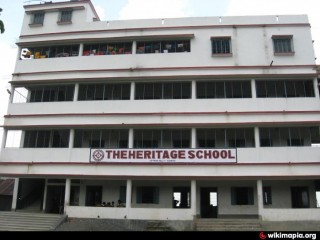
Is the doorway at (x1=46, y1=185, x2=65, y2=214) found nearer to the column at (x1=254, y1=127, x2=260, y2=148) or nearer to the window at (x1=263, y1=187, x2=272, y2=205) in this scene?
the column at (x1=254, y1=127, x2=260, y2=148)

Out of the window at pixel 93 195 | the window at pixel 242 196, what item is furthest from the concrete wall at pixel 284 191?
the window at pixel 93 195

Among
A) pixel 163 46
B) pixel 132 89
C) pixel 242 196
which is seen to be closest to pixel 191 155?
pixel 242 196

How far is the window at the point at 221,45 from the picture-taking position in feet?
79.3

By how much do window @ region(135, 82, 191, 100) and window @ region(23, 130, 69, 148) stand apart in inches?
246

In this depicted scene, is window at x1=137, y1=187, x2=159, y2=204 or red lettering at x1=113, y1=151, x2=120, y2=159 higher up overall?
red lettering at x1=113, y1=151, x2=120, y2=159

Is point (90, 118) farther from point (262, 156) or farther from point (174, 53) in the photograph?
point (262, 156)

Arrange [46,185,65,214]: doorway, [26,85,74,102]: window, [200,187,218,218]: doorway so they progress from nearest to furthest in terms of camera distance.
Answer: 1. [200,187,218,218]: doorway
2. [46,185,65,214]: doorway
3. [26,85,74,102]: window

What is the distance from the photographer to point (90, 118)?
2378cm

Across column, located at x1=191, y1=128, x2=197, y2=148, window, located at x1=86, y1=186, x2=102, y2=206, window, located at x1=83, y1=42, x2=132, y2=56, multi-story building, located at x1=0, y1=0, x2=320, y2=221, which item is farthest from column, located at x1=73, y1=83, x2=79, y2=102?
column, located at x1=191, y1=128, x2=197, y2=148

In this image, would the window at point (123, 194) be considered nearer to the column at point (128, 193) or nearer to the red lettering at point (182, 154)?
the column at point (128, 193)

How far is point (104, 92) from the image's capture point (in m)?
25.5

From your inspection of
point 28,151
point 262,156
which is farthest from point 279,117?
point 28,151

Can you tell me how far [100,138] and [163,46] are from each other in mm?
8030

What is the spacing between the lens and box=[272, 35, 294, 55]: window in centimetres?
2383
